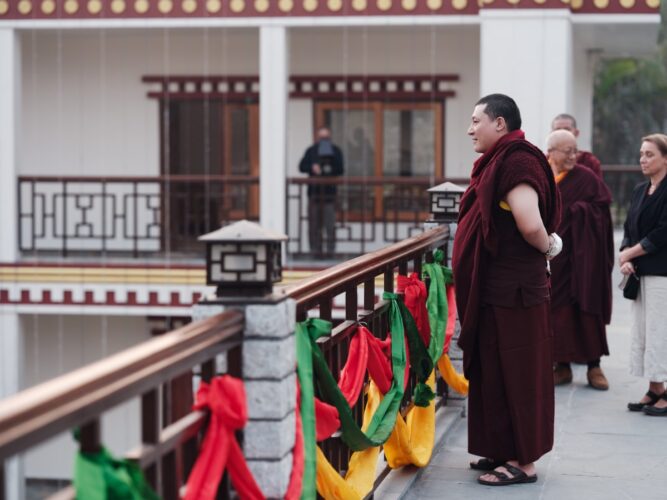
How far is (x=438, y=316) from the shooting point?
597 cm

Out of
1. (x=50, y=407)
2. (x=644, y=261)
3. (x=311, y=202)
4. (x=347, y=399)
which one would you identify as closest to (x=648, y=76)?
(x=311, y=202)

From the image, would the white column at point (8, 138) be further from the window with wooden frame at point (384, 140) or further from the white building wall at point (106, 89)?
the window with wooden frame at point (384, 140)

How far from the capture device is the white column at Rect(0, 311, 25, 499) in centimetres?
1359

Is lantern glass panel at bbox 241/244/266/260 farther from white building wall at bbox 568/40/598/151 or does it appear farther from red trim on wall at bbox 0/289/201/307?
white building wall at bbox 568/40/598/151

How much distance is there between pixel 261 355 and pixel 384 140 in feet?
40.6

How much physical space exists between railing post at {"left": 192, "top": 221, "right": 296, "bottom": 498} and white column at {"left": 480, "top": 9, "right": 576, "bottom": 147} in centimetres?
956

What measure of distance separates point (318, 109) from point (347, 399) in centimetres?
1152

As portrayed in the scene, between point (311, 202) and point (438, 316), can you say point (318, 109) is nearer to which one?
point (311, 202)

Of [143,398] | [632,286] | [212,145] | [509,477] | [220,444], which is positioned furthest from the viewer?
[212,145]

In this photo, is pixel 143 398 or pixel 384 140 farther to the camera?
pixel 384 140

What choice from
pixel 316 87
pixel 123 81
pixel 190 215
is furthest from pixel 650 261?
pixel 123 81

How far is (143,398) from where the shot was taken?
2787 mm

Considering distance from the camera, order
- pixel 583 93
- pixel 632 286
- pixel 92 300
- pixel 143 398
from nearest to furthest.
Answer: pixel 143 398
pixel 632 286
pixel 92 300
pixel 583 93

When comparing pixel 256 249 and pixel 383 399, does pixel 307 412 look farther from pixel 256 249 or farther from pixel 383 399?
pixel 383 399
